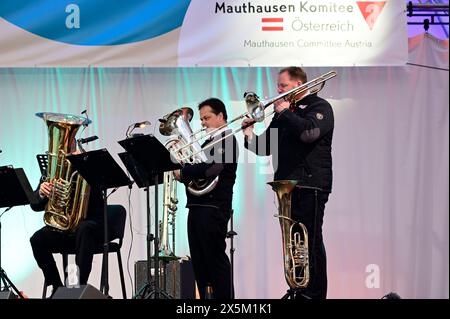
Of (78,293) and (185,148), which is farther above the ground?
(185,148)

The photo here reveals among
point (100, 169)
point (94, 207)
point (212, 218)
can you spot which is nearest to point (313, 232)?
point (212, 218)

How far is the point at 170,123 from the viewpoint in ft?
24.0

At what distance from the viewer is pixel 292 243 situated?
674 centimetres

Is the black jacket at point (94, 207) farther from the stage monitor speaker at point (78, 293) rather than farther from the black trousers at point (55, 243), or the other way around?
the stage monitor speaker at point (78, 293)

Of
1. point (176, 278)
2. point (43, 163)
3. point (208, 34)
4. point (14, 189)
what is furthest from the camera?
point (208, 34)

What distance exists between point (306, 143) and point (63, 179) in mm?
2191

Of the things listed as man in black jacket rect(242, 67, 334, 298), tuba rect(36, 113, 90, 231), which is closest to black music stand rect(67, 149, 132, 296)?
tuba rect(36, 113, 90, 231)

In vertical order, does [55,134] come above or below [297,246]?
above

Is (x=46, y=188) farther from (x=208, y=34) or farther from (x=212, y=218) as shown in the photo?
(x=208, y=34)

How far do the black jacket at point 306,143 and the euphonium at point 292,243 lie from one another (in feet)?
0.59

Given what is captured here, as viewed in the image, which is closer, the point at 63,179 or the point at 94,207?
the point at 63,179

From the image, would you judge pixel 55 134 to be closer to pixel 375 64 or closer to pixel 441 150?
pixel 375 64
